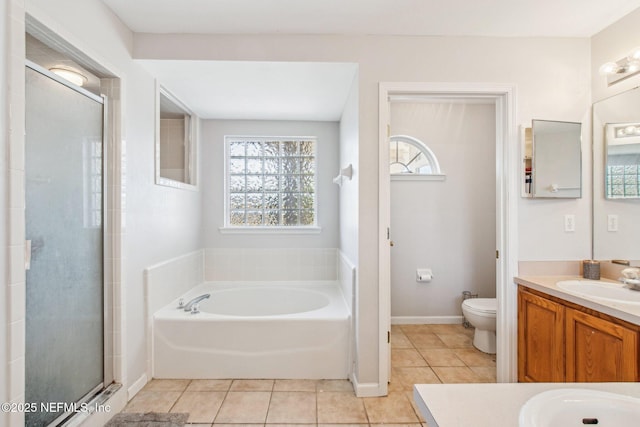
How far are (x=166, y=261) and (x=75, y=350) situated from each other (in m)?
0.98

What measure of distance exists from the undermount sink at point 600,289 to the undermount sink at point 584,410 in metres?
1.40

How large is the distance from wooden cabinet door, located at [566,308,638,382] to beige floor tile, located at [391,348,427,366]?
3.67ft

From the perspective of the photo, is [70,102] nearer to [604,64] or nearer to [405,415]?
[405,415]

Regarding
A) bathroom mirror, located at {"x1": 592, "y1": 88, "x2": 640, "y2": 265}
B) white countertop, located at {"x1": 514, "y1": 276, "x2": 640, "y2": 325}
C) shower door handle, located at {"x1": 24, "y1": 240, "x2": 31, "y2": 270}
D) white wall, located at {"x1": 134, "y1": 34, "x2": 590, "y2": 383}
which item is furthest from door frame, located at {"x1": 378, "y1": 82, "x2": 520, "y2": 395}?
shower door handle, located at {"x1": 24, "y1": 240, "x2": 31, "y2": 270}

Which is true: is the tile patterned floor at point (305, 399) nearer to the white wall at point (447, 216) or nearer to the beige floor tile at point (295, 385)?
the beige floor tile at point (295, 385)

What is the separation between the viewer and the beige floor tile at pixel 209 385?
2.29m

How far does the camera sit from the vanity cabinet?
147 cm

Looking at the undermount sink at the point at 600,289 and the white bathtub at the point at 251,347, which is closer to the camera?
the undermount sink at the point at 600,289

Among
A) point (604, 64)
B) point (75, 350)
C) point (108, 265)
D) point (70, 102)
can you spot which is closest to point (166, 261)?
point (108, 265)

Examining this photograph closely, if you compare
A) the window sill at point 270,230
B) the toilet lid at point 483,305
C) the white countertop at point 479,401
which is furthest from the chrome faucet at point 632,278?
the window sill at point 270,230

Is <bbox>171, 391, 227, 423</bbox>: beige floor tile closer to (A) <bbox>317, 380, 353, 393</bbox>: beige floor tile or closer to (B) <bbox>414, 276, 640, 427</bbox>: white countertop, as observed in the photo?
(A) <bbox>317, 380, 353, 393</bbox>: beige floor tile

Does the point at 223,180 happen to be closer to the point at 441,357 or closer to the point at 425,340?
the point at 425,340

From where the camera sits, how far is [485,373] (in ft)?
8.29

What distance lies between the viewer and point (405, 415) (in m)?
2.00
